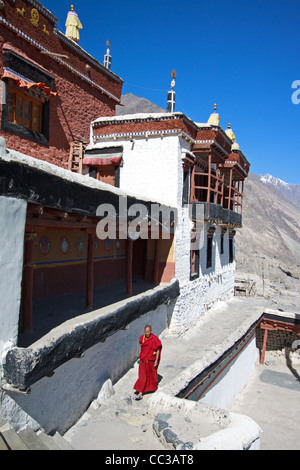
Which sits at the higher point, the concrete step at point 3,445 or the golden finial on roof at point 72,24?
the golden finial on roof at point 72,24

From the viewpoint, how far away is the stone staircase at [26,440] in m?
3.71

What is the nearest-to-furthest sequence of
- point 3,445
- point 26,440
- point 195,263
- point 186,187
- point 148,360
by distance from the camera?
point 3,445 → point 26,440 → point 148,360 → point 186,187 → point 195,263

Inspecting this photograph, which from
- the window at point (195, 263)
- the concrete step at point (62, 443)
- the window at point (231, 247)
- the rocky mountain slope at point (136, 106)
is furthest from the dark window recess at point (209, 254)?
the rocky mountain slope at point (136, 106)

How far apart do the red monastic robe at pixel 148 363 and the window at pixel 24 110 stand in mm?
6048

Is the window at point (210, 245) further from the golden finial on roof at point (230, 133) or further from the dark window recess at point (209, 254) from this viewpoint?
the golden finial on roof at point (230, 133)

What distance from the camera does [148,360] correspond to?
6.46 meters

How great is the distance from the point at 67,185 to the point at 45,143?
5.25 m

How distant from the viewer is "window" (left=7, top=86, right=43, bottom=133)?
8.38 m

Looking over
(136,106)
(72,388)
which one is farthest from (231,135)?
(136,106)

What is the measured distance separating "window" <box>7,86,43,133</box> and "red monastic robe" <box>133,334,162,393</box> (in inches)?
238

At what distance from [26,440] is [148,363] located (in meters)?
2.88

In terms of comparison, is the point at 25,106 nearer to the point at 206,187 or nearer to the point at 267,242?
the point at 206,187

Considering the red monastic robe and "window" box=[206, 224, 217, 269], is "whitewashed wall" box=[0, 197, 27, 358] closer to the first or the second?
the red monastic robe
